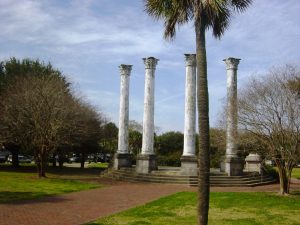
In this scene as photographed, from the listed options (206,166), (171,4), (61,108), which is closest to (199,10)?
(171,4)

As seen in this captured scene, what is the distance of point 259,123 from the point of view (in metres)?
23.5

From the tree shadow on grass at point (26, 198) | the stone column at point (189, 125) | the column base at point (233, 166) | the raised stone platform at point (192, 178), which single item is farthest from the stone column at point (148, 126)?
the tree shadow on grass at point (26, 198)

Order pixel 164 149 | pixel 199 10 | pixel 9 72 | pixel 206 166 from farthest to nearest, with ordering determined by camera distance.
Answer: pixel 164 149
pixel 9 72
pixel 199 10
pixel 206 166

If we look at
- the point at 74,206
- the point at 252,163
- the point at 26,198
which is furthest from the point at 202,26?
the point at 252,163

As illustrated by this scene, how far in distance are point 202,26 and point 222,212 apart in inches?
345

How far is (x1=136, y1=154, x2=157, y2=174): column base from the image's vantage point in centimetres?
3519

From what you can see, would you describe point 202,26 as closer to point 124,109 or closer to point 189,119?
point 189,119

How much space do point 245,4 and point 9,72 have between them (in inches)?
1574

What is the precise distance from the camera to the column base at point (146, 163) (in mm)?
35188

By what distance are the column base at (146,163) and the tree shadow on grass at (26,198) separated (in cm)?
1309

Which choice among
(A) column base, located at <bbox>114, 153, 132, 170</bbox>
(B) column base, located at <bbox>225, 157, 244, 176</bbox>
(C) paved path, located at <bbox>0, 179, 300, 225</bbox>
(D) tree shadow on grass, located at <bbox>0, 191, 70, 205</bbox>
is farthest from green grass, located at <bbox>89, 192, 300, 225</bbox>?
(A) column base, located at <bbox>114, 153, 132, 170</bbox>

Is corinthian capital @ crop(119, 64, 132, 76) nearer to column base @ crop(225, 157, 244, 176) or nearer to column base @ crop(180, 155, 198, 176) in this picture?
column base @ crop(180, 155, 198, 176)

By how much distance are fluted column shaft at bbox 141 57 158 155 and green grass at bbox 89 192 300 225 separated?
517 inches

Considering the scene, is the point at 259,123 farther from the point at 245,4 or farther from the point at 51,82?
the point at 51,82
